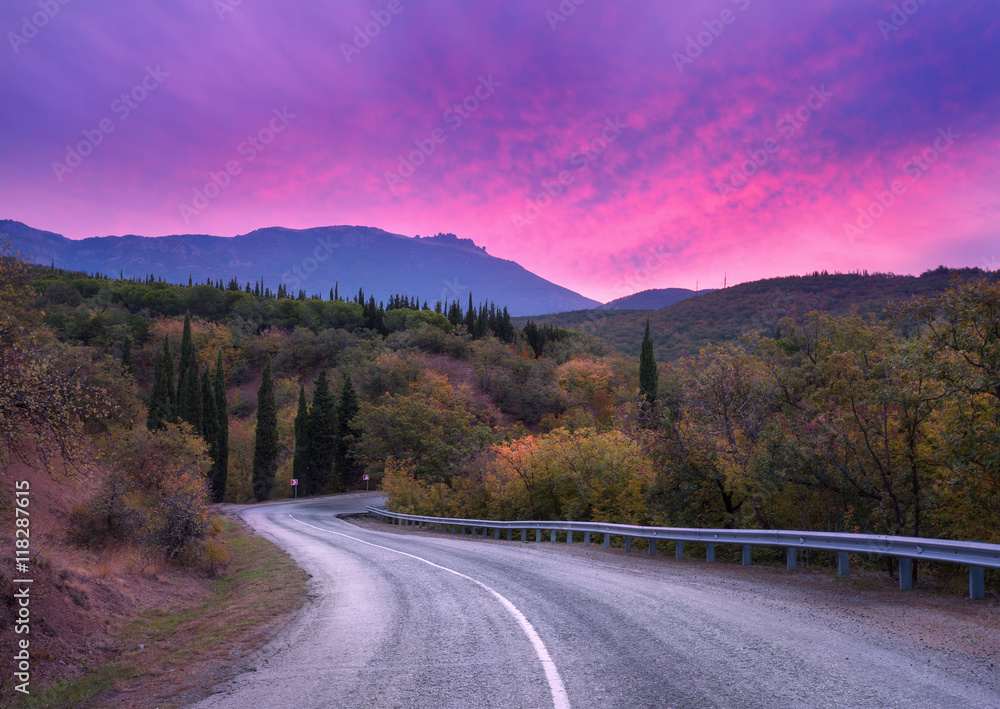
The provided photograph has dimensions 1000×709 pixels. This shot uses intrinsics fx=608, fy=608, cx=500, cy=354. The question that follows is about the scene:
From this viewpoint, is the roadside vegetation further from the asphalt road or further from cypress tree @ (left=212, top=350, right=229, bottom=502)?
the asphalt road

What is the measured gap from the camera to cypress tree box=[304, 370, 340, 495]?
71438 mm

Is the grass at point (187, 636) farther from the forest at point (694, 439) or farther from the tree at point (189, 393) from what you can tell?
the tree at point (189, 393)

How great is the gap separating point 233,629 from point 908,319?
1295 cm

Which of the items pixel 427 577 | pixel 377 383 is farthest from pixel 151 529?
pixel 377 383

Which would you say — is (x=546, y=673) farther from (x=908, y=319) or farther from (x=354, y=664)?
(x=908, y=319)

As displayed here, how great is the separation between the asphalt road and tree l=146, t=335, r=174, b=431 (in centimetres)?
4915

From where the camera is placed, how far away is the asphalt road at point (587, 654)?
5.23 m

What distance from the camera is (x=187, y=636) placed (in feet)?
31.1

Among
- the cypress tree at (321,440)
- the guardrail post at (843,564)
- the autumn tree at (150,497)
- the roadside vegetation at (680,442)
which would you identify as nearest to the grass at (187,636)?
the roadside vegetation at (680,442)

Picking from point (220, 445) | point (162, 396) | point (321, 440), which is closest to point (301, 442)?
point (321, 440)

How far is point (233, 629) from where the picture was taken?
9344mm

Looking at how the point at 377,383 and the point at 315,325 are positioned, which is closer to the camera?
the point at 377,383

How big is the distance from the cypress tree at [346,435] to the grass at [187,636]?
190 ft

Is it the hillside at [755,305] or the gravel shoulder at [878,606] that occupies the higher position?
the hillside at [755,305]
